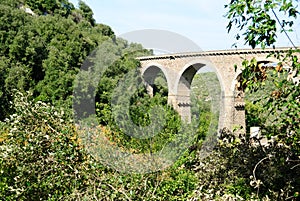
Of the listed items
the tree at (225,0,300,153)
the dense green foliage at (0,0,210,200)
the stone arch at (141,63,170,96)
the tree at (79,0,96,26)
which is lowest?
the dense green foliage at (0,0,210,200)

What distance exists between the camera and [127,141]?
4367mm

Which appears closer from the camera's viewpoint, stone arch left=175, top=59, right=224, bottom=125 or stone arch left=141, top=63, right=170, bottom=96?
stone arch left=175, top=59, right=224, bottom=125

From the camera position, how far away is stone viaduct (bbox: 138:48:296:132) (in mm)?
15562

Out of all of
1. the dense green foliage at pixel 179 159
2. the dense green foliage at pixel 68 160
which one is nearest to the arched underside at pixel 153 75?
the dense green foliage at pixel 68 160

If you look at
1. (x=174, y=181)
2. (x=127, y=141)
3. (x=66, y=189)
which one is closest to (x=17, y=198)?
(x=66, y=189)

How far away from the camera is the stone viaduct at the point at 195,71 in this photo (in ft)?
51.1

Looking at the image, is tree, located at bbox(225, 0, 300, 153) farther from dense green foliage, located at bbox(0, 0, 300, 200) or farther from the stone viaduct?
the stone viaduct

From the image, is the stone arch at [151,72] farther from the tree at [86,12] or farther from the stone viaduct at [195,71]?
the tree at [86,12]

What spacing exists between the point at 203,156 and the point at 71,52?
1654 centimetres

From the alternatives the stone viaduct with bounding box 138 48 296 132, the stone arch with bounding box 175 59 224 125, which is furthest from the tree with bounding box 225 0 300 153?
the stone arch with bounding box 175 59 224 125

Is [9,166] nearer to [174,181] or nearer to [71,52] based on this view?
[174,181]

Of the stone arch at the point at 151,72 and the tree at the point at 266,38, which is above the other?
the stone arch at the point at 151,72

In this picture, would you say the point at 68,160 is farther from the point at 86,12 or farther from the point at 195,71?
the point at 86,12

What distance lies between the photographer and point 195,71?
63.3 feet
